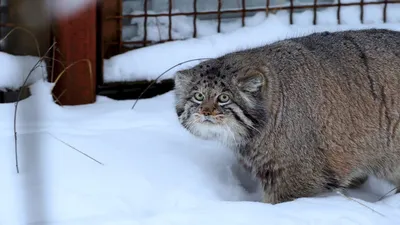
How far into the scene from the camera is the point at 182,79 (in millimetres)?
5316

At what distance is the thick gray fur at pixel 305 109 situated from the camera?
5.22m

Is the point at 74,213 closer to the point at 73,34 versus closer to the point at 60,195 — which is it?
the point at 60,195

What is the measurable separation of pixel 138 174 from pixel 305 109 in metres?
0.95

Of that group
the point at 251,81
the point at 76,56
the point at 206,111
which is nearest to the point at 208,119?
the point at 206,111

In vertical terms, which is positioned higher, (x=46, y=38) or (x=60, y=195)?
(x=46, y=38)

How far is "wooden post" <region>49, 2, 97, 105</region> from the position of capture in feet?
20.1

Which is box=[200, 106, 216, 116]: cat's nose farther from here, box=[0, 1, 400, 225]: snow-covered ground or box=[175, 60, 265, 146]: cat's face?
box=[0, 1, 400, 225]: snow-covered ground

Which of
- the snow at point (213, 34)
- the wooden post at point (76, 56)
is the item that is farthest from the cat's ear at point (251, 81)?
the wooden post at point (76, 56)

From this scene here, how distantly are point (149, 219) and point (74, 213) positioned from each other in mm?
356

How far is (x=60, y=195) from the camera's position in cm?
480

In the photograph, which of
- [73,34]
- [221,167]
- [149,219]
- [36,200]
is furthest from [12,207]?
[73,34]

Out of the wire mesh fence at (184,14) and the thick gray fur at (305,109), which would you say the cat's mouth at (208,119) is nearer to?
the thick gray fur at (305,109)

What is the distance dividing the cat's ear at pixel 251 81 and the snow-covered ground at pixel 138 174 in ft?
1.73

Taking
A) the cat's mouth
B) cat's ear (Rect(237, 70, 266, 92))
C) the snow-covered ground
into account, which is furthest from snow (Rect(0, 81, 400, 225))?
cat's ear (Rect(237, 70, 266, 92))
